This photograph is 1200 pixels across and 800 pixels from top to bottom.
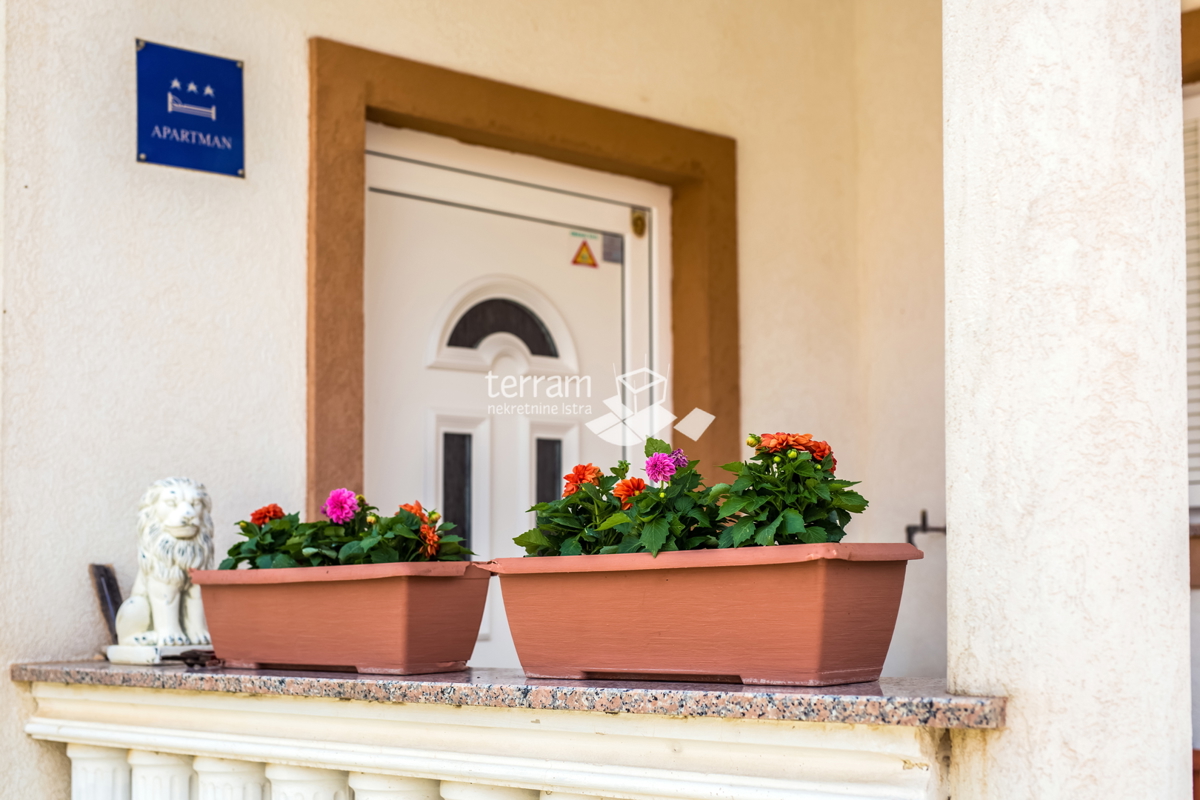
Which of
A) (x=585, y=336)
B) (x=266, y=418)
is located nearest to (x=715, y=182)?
(x=585, y=336)

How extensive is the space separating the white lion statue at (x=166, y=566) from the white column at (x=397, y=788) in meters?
0.72

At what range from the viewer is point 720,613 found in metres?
1.63

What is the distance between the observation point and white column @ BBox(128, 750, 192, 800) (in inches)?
92.8

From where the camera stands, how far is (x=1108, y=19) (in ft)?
4.81

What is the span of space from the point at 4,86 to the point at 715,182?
194 centimetres

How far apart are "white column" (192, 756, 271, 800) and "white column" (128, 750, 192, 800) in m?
0.15

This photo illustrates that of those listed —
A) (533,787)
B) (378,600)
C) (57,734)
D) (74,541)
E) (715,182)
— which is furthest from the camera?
(715,182)

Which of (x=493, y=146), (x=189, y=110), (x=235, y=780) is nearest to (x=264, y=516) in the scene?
(x=235, y=780)

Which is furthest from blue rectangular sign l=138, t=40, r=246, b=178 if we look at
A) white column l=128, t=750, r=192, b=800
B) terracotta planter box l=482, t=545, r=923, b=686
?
terracotta planter box l=482, t=545, r=923, b=686

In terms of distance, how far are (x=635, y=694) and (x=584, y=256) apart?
2216 mm

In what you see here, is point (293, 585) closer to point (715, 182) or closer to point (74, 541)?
point (74, 541)

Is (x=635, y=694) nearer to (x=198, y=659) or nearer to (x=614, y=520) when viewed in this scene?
(x=614, y=520)

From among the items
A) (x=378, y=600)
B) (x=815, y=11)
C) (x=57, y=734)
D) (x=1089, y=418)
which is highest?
(x=815, y=11)

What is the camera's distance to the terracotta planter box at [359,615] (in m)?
2.03
